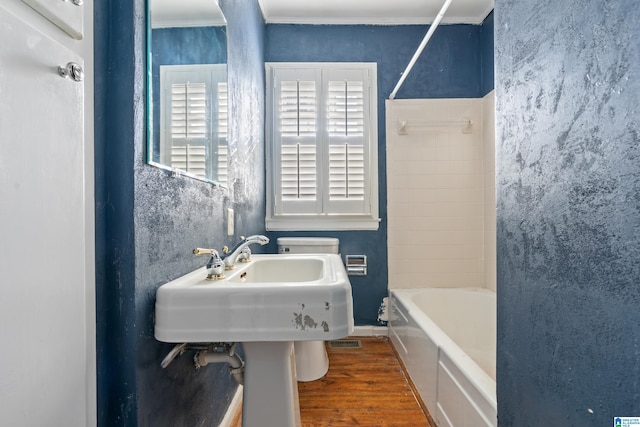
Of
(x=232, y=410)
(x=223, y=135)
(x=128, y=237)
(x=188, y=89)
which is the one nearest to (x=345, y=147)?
(x=223, y=135)

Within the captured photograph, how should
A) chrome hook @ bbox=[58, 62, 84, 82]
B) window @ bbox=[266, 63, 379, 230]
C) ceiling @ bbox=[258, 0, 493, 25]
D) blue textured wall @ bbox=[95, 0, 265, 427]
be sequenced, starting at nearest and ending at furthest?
chrome hook @ bbox=[58, 62, 84, 82], blue textured wall @ bbox=[95, 0, 265, 427], ceiling @ bbox=[258, 0, 493, 25], window @ bbox=[266, 63, 379, 230]

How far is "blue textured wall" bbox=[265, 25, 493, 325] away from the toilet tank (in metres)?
0.29

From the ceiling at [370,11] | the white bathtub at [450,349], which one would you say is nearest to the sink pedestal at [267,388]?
the white bathtub at [450,349]

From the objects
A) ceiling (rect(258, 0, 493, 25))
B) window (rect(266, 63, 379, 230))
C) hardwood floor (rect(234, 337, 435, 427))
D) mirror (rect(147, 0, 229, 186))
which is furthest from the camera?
window (rect(266, 63, 379, 230))

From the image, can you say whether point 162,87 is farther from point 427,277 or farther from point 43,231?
point 427,277

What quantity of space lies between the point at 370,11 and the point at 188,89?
1.99m

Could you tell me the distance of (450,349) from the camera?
1.50 m

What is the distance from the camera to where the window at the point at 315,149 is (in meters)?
2.65

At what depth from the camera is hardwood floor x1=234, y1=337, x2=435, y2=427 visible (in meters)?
1.62

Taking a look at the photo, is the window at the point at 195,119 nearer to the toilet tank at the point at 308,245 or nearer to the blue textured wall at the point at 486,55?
the toilet tank at the point at 308,245

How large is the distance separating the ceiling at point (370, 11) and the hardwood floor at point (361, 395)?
2583 mm

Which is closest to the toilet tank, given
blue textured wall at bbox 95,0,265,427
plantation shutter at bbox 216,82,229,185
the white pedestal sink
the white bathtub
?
the white bathtub

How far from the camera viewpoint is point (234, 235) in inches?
67.8

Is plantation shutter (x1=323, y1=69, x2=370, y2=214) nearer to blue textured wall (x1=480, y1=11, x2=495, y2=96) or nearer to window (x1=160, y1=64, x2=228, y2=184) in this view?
blue textured wall (x1=480, y1=11, x2=495, y2=96)
